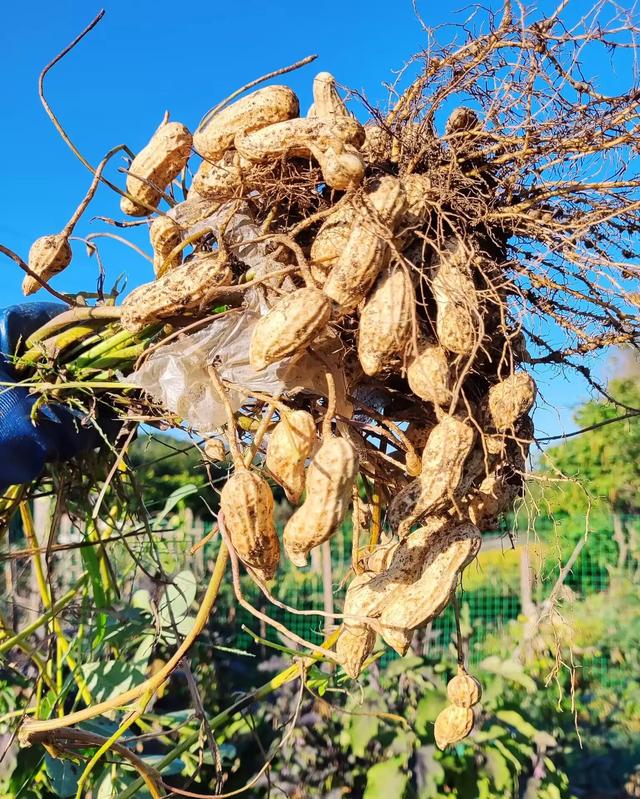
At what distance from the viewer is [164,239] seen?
3.11ft

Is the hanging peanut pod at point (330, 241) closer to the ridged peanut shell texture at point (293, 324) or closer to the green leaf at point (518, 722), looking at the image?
the ridged peanut shell texture at point (293, 324)

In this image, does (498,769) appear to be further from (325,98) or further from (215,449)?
(325,98)

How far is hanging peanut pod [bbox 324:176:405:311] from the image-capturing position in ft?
2.56

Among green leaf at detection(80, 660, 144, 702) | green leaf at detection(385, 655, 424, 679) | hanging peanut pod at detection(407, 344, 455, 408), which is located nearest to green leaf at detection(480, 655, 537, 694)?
green leaf at detection(385, 655, 424, 679)

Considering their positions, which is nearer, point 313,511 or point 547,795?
point 313,511

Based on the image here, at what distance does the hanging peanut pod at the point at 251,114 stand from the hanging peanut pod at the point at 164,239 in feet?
0.31

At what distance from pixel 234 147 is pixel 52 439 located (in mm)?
451

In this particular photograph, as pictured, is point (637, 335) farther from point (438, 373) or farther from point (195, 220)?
point (195, 220)

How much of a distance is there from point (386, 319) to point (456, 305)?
0.29 feet

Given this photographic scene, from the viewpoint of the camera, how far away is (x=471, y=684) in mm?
925

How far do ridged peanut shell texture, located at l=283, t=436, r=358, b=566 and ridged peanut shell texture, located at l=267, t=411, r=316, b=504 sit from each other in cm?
3

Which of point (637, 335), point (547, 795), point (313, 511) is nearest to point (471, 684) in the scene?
point (313, 511)

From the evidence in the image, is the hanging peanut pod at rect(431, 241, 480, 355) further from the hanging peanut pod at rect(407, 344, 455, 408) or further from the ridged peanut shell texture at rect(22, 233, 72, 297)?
the ridged peanut shell texture at rect(22, 233, 72, 297)

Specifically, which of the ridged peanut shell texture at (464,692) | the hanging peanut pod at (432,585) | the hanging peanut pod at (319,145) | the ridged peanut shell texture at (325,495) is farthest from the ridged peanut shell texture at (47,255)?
the ridged peanut shell texture at (464,692)
